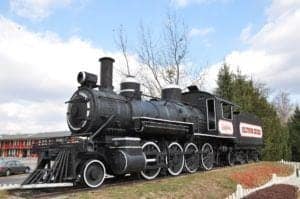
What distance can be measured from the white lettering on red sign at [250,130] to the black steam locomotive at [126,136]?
3.51 m

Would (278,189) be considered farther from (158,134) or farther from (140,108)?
(140,108)

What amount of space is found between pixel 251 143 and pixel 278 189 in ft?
32.8

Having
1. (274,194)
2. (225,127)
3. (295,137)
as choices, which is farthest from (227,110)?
(295,137)

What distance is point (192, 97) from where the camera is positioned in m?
19.4

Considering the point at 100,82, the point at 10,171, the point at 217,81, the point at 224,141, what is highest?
the point at 217,81

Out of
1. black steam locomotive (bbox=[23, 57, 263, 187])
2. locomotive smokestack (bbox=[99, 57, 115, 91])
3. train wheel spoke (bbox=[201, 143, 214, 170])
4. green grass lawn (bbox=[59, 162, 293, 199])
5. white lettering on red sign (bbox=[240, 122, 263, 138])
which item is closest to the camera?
green grass lawn (bbox=[59, 162, 293, 199])

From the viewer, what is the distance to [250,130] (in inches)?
943

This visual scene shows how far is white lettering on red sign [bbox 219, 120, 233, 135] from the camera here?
1898 cm

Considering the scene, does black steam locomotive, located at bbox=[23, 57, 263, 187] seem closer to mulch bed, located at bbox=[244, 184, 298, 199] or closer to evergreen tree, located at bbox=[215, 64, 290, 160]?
mulch bed, located at bbox=[244, 184, 298, 199]

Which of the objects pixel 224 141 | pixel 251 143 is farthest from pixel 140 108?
pixel 251 143

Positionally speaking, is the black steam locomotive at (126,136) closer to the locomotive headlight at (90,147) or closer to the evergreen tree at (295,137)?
the locomotive headlight at (90,147)

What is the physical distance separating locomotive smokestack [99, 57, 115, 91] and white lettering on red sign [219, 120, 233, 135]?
7.19 metres

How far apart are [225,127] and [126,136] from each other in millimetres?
7315

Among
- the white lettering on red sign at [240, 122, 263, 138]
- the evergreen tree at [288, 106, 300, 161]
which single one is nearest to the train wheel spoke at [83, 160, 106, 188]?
the white lettering on red sign at [240, 122, 263, 138]
